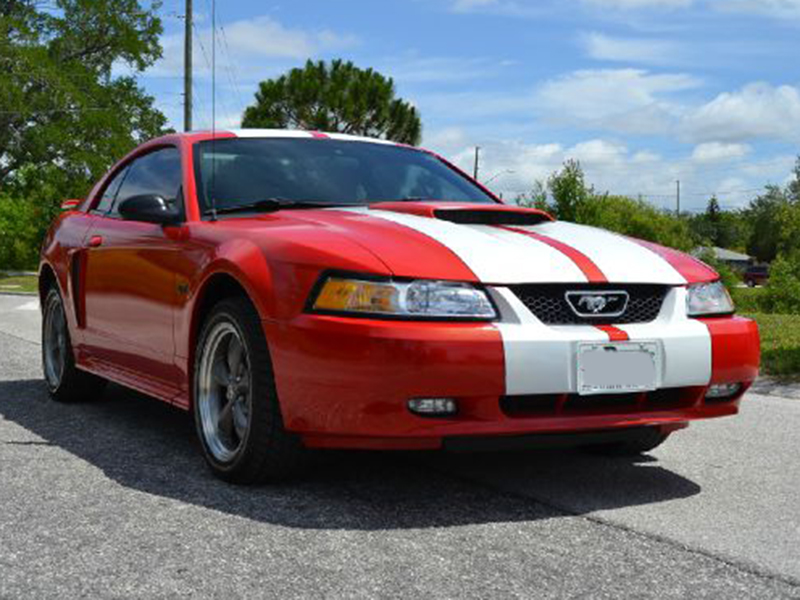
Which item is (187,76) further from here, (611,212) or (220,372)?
(611,212)

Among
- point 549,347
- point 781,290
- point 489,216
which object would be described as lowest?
point 781,290

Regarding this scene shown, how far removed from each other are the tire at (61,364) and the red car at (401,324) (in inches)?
55.7

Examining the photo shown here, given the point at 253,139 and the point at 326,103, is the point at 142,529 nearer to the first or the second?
the point at 253,139

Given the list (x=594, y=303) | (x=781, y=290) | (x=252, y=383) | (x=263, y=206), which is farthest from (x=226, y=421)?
(x=781, y=290)

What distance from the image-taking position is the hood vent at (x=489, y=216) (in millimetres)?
4289

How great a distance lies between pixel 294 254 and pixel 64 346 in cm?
288

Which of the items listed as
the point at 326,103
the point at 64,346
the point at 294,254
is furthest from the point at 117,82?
the point at 294,254

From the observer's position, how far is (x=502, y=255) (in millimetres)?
3730

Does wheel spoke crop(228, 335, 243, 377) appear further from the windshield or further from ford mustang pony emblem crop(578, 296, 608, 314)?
ford mustang pony emblem crop(578, 296, 608, 314)

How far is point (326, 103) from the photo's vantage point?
173ft

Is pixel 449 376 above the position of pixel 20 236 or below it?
below

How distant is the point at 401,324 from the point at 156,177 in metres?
2.33

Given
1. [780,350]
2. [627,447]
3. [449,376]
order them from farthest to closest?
[780,350] → [627,447] → [449,376]

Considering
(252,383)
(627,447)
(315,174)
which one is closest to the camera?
(252,383)
